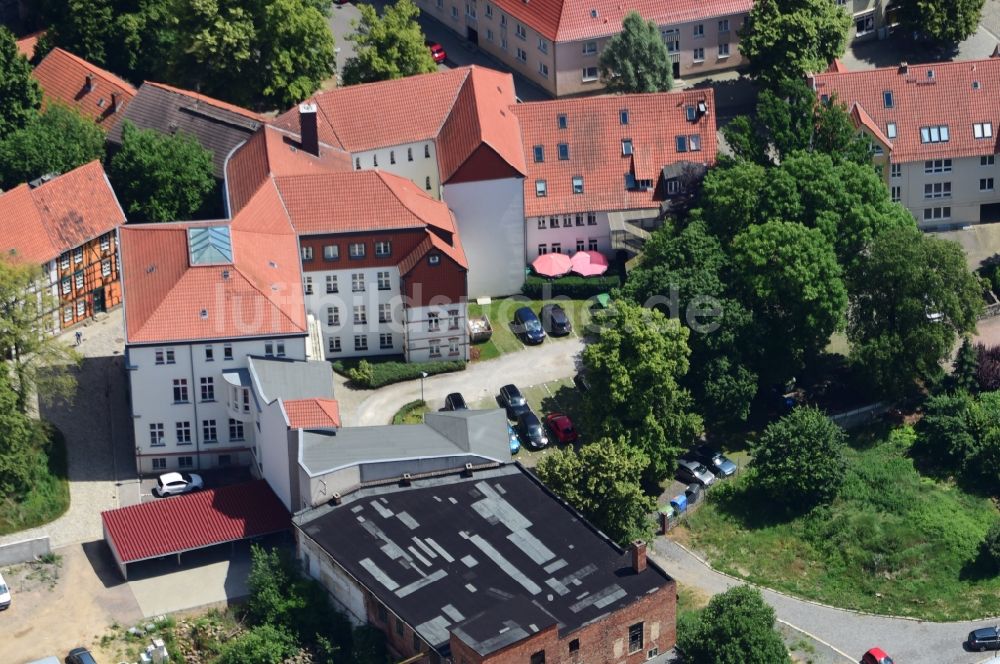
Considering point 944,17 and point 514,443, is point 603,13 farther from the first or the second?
point 514,443

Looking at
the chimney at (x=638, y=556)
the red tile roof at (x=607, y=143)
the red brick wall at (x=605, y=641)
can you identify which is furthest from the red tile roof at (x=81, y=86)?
the red brick wall at (x=605, y=641)

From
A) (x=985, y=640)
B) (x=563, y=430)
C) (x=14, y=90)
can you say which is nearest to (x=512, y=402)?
(x=563, y=430)

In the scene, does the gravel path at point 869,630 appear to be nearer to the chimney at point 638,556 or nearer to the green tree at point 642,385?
the chimney at point 638,556

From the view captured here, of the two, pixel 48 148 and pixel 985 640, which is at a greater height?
pixel 48 148

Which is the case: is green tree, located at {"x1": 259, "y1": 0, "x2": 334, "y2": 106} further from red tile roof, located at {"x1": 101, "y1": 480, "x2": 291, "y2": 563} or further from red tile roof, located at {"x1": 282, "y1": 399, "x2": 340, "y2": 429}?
red tile roof, located at {"x1": 101, "y1": 480, "x2": 291, "y2": 563}

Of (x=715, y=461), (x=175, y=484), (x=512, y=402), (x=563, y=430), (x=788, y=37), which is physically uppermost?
(x=788, y=37)

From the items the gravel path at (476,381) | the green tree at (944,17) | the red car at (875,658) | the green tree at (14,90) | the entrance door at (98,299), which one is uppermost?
the green tree at (944,17)
